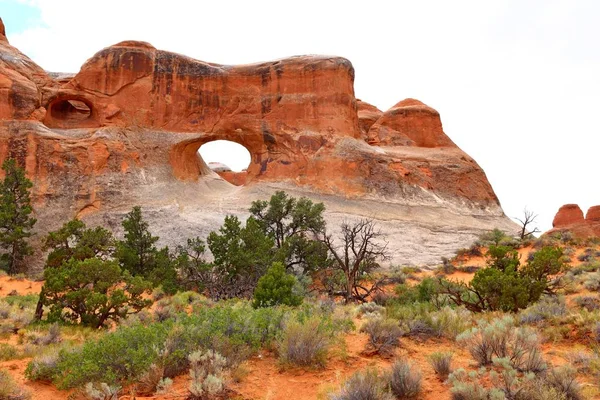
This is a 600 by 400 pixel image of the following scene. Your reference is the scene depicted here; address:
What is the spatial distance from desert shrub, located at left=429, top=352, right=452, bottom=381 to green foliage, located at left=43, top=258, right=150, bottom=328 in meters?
7.00

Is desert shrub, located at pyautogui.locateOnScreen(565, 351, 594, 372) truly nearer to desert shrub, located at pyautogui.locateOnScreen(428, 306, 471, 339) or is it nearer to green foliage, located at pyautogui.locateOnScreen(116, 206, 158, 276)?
desert shrub, located at pyautogui.locateOnScreen(428, 306, 471, 339)

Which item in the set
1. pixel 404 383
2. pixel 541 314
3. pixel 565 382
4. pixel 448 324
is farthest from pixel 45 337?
pixel 541 314

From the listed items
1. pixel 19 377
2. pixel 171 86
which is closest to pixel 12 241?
pixel 171 86

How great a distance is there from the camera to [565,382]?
163 inches

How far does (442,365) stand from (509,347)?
0.85 m

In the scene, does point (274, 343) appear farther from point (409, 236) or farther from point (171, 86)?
point (171, 86)

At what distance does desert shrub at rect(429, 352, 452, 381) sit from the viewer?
4.98 m

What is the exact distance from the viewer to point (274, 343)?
19.6 ft

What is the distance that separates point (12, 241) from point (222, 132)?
14.3 meters

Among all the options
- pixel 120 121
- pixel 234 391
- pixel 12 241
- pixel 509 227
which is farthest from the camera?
pixel 509 227

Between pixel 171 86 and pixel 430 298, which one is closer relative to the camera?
pixel 430 298

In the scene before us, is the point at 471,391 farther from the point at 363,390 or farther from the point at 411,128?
the point at 411,128

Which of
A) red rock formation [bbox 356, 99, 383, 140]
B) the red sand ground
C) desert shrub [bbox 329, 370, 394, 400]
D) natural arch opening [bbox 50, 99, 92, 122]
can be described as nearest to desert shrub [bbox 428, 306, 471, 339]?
the red sand ground

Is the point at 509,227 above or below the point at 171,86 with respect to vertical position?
below
